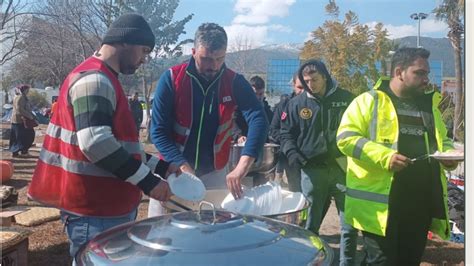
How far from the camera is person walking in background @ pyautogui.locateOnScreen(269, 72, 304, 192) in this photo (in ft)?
7.63

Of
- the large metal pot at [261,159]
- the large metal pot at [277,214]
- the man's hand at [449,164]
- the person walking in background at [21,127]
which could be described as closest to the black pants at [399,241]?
the man's hand at [449,164]

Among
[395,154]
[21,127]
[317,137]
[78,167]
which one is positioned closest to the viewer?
[78,167]

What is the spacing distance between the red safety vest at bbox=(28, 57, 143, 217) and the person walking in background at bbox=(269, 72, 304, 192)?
1280mm

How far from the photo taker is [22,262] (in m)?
1.98

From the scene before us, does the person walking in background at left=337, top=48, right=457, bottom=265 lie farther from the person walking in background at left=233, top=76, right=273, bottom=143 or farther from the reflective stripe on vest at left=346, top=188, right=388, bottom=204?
the person walking in background at left=233, top=76, right=273, bottom=143

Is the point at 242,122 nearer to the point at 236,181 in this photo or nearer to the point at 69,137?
the point at 236,181

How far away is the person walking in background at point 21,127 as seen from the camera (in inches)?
241

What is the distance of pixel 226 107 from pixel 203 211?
55cm

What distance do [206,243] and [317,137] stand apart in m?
1.50

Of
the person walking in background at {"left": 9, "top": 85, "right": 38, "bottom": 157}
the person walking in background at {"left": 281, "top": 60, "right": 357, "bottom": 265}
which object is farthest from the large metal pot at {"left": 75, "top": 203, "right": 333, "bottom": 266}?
the person walking in background at {"left": 9, "top": 85, "right": 38, "bottom": 157}

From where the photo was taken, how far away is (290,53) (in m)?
2.02

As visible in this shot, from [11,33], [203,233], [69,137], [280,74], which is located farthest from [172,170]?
[11,33]
